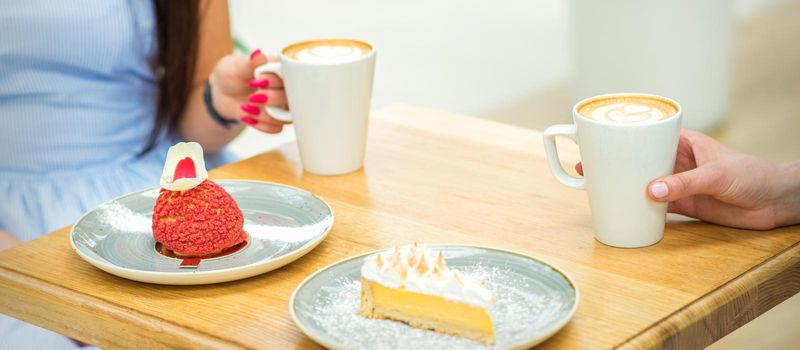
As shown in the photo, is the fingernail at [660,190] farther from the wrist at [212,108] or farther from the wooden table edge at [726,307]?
the wrist at [212,108]

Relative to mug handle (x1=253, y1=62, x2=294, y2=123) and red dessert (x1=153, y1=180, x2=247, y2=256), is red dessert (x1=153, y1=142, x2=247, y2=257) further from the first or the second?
mug handle (x1=253, y1=62, x2=294, y2=123)

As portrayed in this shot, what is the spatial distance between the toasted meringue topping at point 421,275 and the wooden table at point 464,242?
79 mm

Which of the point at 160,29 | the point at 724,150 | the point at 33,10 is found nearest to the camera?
the point at 724,150

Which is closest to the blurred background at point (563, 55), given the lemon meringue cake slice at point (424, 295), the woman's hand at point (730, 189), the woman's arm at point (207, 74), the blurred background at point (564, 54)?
the blurred background at point (564, 54)

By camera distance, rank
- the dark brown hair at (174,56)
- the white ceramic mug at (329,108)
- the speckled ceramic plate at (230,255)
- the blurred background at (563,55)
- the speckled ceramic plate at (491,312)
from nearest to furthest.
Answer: the speckled ceramic plate at (491,312) → the speckled ceramic plate at (230,255) → the white ceramic mug at (329,108) → the dark brown hair at (174,56) → the blurred background at (563,55)

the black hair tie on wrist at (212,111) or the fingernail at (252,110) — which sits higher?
the fingernail at (252,110)

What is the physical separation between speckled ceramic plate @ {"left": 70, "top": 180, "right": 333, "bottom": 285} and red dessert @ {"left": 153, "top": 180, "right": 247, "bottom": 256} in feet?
0.05

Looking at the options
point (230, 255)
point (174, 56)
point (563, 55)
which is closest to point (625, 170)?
point (230, 255)

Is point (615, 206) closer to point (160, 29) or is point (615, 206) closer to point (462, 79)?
point (160, 29)

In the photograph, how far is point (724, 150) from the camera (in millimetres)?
1089

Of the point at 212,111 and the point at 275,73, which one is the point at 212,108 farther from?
the point at 275,73

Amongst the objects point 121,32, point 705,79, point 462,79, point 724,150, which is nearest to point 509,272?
point 724,150

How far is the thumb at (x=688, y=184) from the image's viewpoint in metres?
1.01

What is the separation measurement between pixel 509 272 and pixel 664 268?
17 cm
